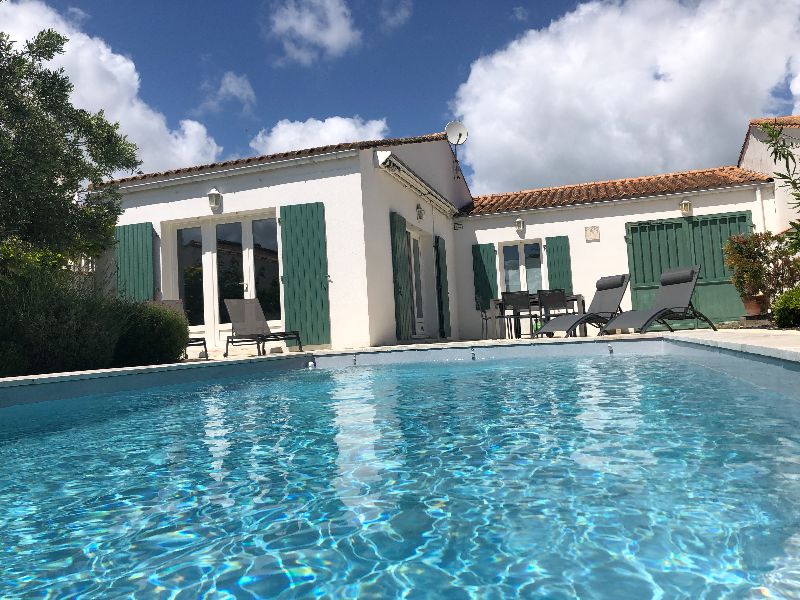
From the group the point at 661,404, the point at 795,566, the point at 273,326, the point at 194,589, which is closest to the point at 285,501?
the point at 194,589

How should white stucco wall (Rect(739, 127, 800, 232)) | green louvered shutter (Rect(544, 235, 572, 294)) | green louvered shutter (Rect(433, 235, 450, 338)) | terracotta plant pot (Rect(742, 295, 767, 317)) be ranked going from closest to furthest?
terracotta plant pot (Rect(742, 295, 767, 317)) < white stucco wall (Rect(739, 127, 800, 232)) < green louvered shutter (Rect(433, 235, 450, 338)) < green louvered shutter (Rect(544, 235, 572, 294))

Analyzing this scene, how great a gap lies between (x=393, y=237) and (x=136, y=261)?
486 cm

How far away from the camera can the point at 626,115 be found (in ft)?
134

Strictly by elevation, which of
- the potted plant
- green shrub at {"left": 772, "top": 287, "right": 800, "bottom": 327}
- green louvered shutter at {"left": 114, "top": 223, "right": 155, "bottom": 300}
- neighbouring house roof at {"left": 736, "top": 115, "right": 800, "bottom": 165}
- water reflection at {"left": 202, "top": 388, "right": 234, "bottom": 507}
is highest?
neighbouring house roof at {"left": 736, "top": 115, "right": 800, "bottom": 165}

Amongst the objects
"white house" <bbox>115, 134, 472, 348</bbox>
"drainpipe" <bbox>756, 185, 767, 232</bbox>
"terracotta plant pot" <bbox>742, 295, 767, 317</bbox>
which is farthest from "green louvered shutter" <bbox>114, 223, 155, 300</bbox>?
"drainpipe" <bbox>756, 185, 767, 232</bbox>

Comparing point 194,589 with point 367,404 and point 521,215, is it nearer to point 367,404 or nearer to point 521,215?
point 367,404

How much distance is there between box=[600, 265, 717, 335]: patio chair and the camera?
7.82 meters

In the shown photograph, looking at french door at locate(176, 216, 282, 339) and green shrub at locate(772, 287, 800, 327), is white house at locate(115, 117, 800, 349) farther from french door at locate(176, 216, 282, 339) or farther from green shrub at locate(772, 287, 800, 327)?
green shrub at locate(772, 287, 800, 327)

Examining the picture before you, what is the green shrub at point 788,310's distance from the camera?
8047mm

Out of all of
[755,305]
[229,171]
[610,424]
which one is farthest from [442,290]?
[610,424]

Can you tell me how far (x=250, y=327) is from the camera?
30.9ft

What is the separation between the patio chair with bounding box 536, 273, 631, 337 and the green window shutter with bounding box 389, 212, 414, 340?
8.45ft

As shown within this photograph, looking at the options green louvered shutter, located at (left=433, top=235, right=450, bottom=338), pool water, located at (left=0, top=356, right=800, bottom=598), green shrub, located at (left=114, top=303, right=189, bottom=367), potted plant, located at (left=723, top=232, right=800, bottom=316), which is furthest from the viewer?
green louvered shutter, located at (left=433, top=235, right=450, bottom=338)

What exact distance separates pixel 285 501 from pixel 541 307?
28.6 feet
